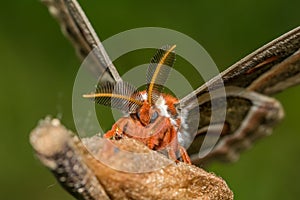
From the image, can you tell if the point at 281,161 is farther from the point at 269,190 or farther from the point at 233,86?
the point at 233,86

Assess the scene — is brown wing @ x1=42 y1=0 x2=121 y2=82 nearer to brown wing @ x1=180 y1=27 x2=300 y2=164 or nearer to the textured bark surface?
brown wing @ x1=180 y1=27 x2=300 y2=164

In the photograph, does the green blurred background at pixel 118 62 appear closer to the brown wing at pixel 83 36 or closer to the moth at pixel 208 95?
the moth at pixel 208 95

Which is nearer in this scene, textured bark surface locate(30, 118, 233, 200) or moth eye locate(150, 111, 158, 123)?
textured bark surface locate(30, 118, 233, 200)

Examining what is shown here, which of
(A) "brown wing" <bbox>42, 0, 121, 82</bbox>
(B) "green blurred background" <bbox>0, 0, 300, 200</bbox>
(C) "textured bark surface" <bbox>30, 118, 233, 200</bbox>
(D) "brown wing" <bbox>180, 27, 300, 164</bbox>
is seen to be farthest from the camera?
(B) "green blurred background" <bbox>0, 0, 300, 200</bbox>

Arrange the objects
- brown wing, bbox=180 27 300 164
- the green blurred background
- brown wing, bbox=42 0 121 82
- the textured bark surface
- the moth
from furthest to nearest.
Answer: the green blurred background → brown wing, bbox=42 0 121 82 → brown wing, bbox=180 27 300 164 → the moth → the textured bark surface

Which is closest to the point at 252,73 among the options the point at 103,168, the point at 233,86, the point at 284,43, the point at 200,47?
the point at 233,86

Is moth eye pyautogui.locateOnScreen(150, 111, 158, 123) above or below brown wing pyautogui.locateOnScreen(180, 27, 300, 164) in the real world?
above

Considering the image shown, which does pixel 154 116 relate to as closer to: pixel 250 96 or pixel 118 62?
pixel 250 96

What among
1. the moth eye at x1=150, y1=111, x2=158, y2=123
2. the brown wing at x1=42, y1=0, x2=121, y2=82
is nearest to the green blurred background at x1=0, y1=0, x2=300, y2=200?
the brown wing at x1=42, y1=0, x2=121, y2=82
